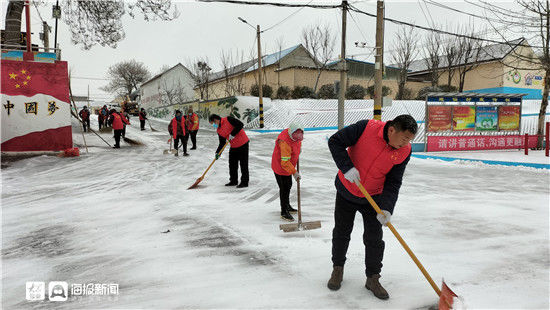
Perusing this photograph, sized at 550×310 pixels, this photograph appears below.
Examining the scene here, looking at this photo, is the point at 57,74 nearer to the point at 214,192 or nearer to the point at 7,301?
the point at 214,192

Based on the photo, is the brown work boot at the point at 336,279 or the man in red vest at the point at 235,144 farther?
the man in red vest at the point at 235,144

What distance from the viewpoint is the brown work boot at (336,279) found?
2842 millimetres

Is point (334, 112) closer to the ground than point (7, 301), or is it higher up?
higher up

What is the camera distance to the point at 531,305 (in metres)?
2.64

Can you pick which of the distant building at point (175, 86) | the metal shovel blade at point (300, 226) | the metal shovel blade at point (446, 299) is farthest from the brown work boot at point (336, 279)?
the distant building at point (175, 86)

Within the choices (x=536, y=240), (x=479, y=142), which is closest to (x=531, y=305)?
(x=536, y=240)

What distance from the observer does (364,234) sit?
2.79 metres

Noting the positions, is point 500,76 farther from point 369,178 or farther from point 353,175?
point 353,175

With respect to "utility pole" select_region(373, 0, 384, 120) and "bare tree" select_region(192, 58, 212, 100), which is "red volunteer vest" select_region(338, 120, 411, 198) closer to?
"utility pole" select_region(373, 0, 384, 120)

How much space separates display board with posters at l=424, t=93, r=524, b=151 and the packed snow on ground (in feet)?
15.8

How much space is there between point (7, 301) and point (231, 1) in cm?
1004

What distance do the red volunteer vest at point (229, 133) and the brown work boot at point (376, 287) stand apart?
4.35 metres

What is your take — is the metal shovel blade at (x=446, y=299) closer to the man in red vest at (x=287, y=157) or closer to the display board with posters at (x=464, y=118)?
the man in red vest at (x=287, y=157)

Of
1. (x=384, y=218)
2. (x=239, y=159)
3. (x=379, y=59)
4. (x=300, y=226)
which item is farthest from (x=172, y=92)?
(x=384, y=218)
